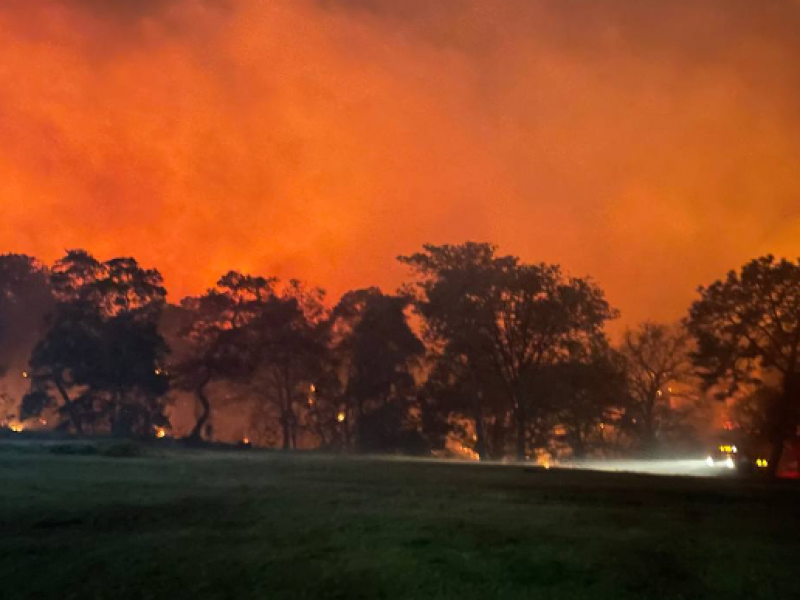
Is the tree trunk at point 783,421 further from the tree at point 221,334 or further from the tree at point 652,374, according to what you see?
the tree at point 221,334

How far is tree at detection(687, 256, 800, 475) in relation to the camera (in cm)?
4150

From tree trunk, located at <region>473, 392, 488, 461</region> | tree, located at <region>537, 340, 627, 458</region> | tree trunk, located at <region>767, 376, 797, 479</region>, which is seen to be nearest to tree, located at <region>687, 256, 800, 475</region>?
tree trunk, located at <region>767, 376, 797, 479</region>

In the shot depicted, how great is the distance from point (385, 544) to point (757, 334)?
3844 centimetres

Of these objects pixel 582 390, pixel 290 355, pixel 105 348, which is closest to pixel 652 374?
pixel 582 390

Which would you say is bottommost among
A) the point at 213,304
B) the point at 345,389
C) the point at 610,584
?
the point at 610,584

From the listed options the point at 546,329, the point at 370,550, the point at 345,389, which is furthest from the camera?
the point at 345,389

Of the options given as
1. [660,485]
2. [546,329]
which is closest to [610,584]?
[660,485]

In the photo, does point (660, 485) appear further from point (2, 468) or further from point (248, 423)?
point (248, 423)

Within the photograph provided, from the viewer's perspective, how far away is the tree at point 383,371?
63312 millimetres

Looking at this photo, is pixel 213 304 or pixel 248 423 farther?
pixel 248 423

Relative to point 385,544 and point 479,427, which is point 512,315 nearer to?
point 479,427

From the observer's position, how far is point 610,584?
8.59 m

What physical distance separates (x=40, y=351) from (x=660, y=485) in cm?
5000

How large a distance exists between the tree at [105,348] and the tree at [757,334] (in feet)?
129
